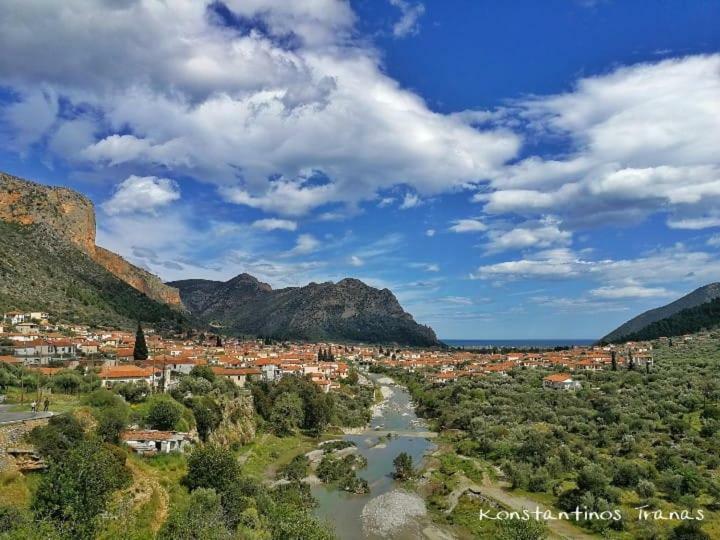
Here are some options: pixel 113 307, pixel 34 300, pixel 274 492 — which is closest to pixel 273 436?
pixel 274 492

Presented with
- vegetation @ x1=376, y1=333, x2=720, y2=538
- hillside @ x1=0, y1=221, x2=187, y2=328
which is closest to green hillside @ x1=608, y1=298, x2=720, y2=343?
vegetation @ x1=376, y1=333, x2=720, y2=538

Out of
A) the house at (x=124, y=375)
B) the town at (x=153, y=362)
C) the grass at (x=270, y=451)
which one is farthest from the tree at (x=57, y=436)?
the house at (x=124, y=375)

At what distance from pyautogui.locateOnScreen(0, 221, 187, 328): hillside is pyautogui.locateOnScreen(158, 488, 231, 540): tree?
7948 cm

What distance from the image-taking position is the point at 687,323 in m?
152

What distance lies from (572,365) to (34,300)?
10351cm

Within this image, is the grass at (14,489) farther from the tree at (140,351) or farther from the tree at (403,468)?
the tree at (140,351)

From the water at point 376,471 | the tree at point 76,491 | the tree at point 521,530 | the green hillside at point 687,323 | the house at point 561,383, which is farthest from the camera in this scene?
the green hillside at point 687,323

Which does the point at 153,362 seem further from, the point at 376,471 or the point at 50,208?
the point at 50,208

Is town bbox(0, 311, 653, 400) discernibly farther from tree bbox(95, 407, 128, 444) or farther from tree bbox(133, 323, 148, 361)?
tree bbox(95, 407, 128, 444)

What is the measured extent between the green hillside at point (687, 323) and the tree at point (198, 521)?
147513mm

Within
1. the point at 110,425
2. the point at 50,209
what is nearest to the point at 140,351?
the point at 110,425

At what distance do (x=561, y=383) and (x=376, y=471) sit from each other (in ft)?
132

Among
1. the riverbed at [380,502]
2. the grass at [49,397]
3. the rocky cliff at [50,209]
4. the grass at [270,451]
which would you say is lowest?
the riverbed at [380,502]

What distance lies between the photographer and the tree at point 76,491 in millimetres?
22422
